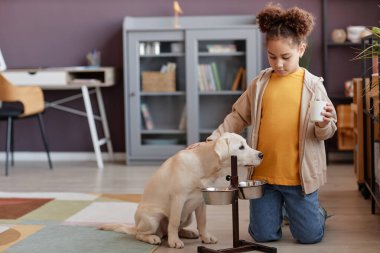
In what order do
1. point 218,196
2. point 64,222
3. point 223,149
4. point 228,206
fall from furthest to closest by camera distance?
point 228,206 < point 64,222 < point 223,149 < point 218,196

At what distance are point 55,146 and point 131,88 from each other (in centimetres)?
93

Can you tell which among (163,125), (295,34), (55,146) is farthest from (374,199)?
(55,146)

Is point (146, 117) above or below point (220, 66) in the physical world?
below

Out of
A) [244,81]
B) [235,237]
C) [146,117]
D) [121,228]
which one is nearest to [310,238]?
[235,237]

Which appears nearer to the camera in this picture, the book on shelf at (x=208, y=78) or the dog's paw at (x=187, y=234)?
the dog's paw at (x=187, y=234)

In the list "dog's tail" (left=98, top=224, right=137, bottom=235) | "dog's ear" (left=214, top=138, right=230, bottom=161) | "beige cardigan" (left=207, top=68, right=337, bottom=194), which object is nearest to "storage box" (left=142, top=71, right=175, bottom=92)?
"dog's tail" (left=98, top=224, right=137, bottom=235)

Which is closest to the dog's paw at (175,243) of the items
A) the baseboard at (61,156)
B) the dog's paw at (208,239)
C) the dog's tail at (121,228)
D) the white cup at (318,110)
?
the dog's paw at (208,239)

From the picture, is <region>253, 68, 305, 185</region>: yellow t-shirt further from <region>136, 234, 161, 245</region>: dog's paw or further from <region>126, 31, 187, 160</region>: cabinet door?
<region>126, 31, 187, 160</region>: cabinet door

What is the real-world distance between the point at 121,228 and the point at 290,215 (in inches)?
29.0

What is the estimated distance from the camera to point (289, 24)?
2.80 metres

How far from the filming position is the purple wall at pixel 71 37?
228 inches

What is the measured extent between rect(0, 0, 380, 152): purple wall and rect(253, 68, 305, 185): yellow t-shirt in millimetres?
2892

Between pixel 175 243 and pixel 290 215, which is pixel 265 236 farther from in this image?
pixel 175 243

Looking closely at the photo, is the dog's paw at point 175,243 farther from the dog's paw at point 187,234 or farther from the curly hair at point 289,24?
the curly hair at point 289,24
